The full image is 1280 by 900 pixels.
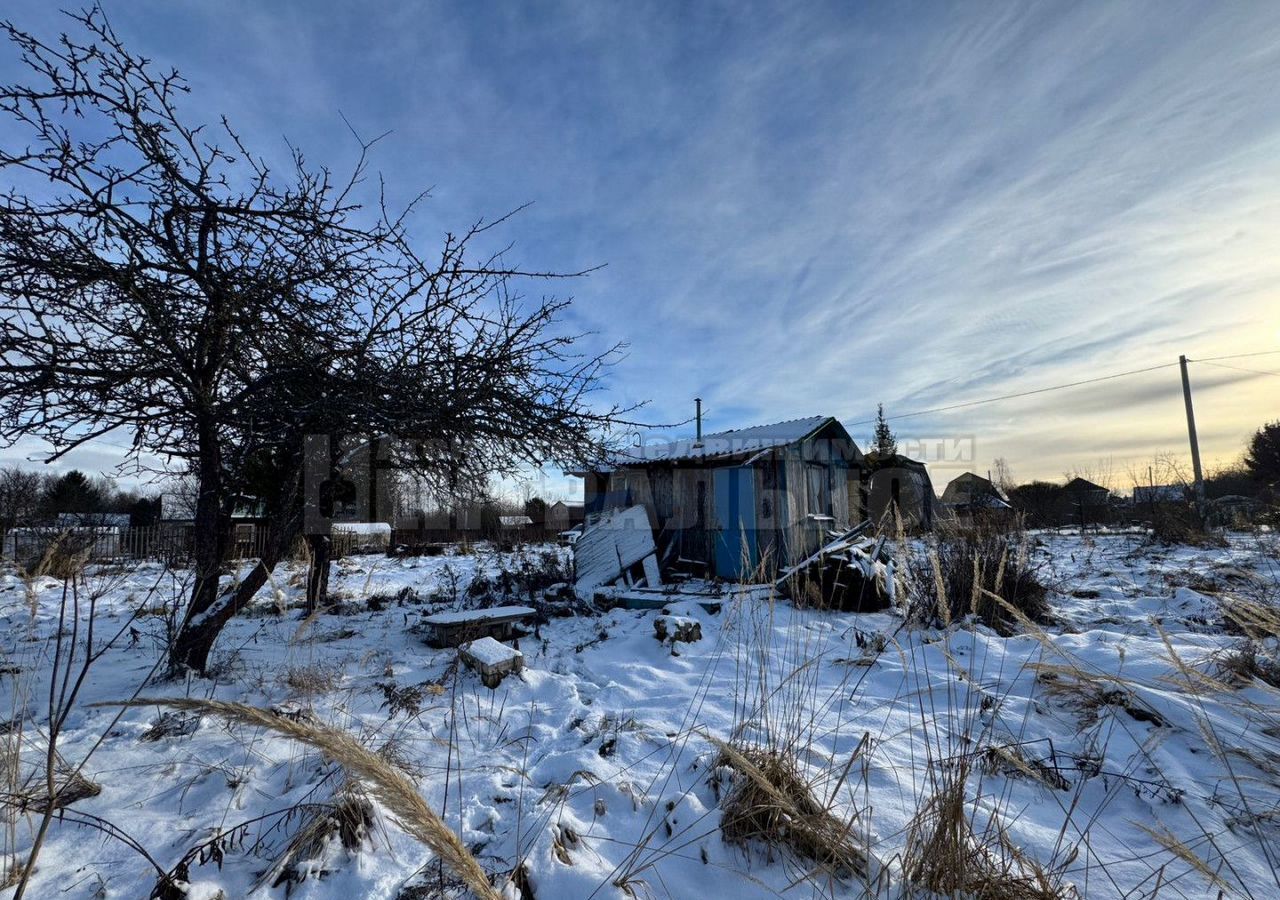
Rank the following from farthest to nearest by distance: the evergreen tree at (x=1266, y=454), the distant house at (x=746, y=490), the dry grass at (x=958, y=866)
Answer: the evergreen tree at (x=1266, y=454) → the distant house at (x=746, y=490) → the dry grass at (x=958, y=866)

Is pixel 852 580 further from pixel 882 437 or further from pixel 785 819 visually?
pixel 882 437

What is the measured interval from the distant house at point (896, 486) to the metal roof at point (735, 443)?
251 cm

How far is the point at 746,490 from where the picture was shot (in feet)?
32.3

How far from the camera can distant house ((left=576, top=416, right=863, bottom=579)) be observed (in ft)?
32.1

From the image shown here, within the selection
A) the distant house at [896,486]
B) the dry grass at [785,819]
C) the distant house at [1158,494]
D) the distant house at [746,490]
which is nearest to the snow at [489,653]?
the dry grass at [785,819]

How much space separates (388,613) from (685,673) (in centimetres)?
464

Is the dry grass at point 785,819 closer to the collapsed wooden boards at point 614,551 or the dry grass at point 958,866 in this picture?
the dry grass at point 958,866

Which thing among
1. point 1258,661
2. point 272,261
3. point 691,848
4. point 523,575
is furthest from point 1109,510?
point 272,261

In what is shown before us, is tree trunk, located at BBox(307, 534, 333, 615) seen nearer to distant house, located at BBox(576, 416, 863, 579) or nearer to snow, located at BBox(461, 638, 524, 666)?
snow, located at BBox(461, 638, 524, 666)

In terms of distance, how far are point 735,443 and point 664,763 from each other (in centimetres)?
850

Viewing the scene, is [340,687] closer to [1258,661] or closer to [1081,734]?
[1081,734]

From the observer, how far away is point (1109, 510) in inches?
637

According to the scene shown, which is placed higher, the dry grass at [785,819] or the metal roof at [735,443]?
the metal roof at [735,443]

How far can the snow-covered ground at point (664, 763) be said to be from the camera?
185cm
